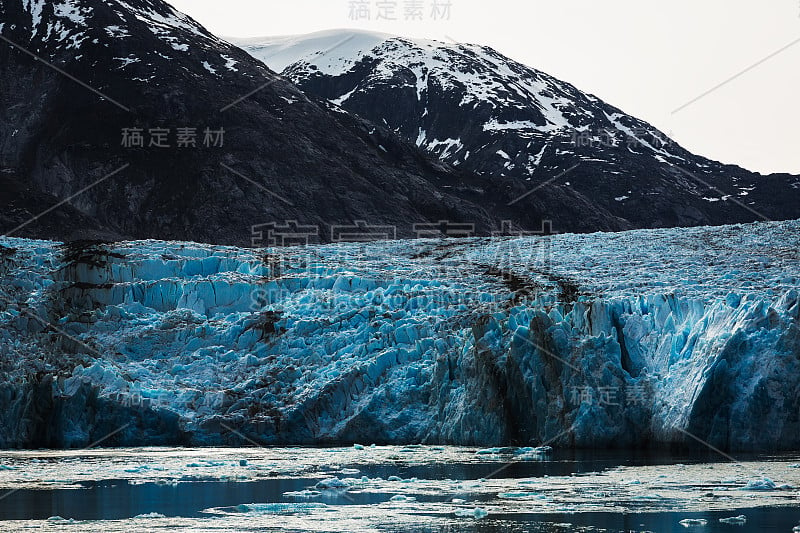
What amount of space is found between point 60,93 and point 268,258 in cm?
6500

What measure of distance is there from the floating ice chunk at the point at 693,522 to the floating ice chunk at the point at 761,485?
3.55 m

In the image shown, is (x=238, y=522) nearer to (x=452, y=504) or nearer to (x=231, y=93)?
(x=452, y=504)

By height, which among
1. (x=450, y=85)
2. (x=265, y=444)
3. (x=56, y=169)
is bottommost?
(x=265, y=444)

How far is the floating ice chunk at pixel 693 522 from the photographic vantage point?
44.2 feet

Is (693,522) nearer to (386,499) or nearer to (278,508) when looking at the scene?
(386,499)

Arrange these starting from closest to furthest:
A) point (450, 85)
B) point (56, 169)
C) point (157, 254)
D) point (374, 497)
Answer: point (374, 497), point (157, 254), point (56, 169), point (450, 85)

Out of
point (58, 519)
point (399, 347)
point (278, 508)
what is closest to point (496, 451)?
point (399, 347)

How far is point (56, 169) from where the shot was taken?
88750mm

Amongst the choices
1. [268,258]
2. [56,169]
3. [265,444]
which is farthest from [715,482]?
[56,169]

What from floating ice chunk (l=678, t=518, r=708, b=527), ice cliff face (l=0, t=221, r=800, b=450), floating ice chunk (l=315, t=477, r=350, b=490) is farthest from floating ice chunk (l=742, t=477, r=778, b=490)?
ice cliff face (l=0, t=221, r=800, b=450)

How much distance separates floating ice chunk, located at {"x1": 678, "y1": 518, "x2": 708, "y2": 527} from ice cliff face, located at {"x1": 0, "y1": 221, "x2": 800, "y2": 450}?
1066cm

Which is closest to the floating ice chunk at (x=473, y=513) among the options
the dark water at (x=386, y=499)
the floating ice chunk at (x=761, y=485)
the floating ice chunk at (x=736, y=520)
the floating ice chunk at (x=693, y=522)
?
the dark water at (x=386, y=499)

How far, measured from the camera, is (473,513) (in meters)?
14.8

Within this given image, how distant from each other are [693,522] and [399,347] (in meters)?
16.8
